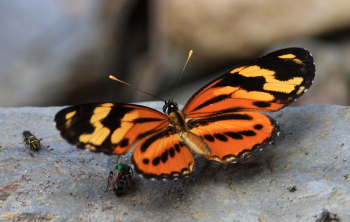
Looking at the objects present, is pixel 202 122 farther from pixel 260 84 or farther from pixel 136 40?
pixel 136 40

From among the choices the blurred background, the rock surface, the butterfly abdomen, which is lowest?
the rock surface

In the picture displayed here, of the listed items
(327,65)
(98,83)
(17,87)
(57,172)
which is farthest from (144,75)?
(57,172)

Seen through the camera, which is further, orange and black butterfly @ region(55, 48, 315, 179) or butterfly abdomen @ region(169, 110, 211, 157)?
butterfly abdomen @ region(169, 110, 211, 157)

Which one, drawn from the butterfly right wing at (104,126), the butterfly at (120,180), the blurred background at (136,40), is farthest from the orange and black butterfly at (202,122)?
the blurred background at (136,40)

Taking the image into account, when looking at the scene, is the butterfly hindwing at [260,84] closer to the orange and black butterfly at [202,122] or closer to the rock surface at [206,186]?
the orange and black butterfly at [202,122]

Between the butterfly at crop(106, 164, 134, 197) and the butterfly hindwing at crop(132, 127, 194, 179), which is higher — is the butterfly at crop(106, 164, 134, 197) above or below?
below

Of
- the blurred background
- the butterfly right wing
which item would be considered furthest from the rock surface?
the blurred background

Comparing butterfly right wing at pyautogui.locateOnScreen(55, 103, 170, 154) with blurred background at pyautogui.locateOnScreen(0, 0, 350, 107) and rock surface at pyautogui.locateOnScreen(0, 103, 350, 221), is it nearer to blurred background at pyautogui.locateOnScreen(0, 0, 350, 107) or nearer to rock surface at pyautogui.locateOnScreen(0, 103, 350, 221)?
rock surface at pyautogui.locateOnScreen(0, 103, 350, 221)
